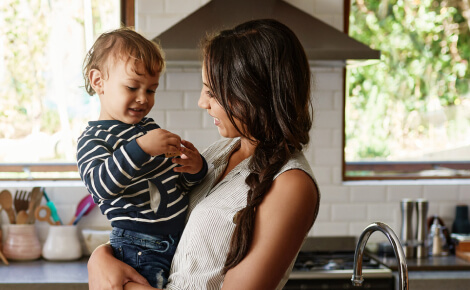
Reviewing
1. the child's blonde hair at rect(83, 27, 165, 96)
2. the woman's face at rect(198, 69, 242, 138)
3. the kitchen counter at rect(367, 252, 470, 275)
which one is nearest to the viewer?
the woman's face at rect(198, 69, 242, 138)

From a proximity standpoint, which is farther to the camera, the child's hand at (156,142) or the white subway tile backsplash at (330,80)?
the white subway tile backsplash at (330,80)

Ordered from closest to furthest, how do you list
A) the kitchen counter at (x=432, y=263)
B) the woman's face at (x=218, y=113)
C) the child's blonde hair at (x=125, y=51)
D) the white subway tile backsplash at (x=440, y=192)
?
the woman's face at (x=218, y=113) → the child's blonde hair at (x=125, y=51) → the kitchen counter at (x=432, y=263) → the white subway tile backsplash at (x=440, y=192)

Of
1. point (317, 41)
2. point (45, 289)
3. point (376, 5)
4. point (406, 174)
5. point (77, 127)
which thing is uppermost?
point (376, 5)

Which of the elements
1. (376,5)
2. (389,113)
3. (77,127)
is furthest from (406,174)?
(77,127)

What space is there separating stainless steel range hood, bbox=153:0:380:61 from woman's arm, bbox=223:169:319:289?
1.44m

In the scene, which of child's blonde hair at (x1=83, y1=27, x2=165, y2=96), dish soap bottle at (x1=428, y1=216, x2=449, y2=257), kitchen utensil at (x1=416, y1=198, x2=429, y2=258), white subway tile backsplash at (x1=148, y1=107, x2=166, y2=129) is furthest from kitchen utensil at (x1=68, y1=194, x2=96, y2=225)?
dish soap bottle at (x1=428, y1=216, x2=449, y2=257)

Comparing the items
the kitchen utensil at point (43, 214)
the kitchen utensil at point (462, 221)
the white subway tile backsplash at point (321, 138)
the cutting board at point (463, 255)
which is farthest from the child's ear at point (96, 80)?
the kitchen utensil at point (462, 221)

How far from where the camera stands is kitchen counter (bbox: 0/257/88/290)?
2824 millimetres

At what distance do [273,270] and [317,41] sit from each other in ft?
5.63

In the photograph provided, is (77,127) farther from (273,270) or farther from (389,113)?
(273,270)

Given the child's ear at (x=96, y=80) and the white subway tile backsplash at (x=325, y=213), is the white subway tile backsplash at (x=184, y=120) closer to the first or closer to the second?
the white subway tile backsplash at (x=325, y=213)

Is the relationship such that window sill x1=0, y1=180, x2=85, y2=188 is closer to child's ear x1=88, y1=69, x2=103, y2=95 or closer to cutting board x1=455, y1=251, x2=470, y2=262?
child's ear x1=88, y1=69, x2=103, y2=95

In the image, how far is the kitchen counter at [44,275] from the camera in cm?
282

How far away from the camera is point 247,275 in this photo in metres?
1.43
